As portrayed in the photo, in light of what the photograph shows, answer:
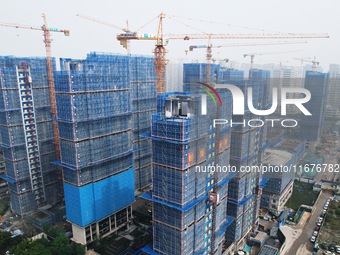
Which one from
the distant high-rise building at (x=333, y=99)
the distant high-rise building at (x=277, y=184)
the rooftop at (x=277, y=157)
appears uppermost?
the distant high-rise building at (x=333, y=99)

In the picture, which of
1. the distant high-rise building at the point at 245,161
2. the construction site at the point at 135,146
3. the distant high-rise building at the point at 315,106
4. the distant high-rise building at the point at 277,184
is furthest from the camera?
the distant high-rise building at the point at 315,106

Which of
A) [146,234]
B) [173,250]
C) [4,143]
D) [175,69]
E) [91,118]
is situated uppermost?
[175,69]

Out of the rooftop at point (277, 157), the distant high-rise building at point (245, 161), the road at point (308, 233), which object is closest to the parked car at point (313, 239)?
the road at point (308, 233)

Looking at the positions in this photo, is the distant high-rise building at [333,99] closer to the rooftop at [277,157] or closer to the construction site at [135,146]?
the rooftop at [277,157]

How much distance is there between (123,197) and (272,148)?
2350 centimetres

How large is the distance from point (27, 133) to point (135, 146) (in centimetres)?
1294

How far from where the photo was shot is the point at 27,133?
107ft

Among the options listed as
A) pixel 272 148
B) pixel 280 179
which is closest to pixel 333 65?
pixel 272 148

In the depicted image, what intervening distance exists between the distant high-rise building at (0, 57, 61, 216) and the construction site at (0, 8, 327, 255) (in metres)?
0.12

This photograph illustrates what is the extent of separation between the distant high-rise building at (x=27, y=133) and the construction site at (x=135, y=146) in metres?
0.12

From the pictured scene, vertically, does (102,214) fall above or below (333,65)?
below

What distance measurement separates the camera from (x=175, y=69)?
78188 millimetres

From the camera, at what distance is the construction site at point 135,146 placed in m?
19.6

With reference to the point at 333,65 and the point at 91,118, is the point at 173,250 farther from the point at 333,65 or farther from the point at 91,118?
the point at 333,65
